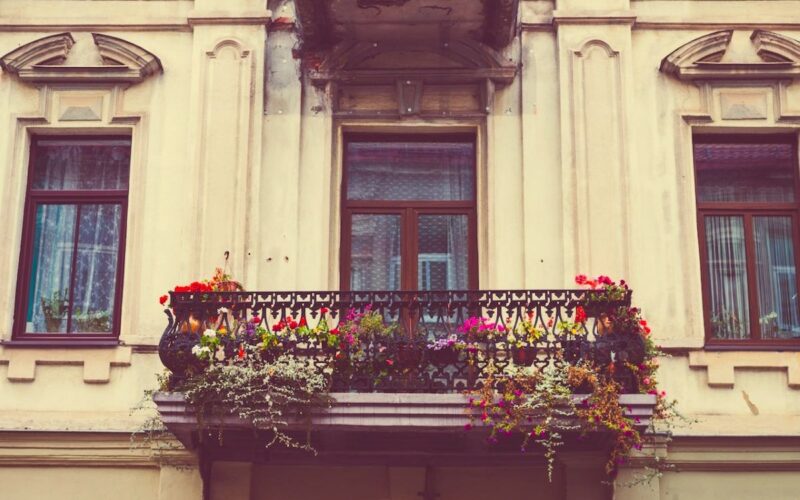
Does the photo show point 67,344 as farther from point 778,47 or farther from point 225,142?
point 778,47

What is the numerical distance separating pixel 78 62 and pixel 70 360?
10.2ft

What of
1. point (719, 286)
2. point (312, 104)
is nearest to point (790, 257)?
point (719, 286)

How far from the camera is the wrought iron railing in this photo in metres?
9.77

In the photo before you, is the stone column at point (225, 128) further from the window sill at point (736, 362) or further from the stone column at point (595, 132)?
the window sill at point (736, 362)

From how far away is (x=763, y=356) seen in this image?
10.8 meters

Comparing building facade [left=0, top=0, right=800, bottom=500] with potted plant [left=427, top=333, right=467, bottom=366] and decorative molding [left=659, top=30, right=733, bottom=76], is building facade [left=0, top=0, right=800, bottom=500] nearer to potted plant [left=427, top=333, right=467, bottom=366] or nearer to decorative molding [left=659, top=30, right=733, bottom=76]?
decorative molding [left=659, top=30, right=733, bottom=76]

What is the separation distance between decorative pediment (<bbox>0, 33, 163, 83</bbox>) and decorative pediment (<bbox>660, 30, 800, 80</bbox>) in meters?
5.27

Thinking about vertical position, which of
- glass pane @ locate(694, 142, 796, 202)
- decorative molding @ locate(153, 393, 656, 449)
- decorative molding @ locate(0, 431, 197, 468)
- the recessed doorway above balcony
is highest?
the recessed doorway above balcony

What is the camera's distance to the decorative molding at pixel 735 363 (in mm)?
10719

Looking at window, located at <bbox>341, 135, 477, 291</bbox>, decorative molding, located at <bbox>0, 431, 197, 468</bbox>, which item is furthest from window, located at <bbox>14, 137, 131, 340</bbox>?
window, located at <bbox>341, 135, 477, 291</bbox>

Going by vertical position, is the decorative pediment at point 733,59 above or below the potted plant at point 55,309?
above

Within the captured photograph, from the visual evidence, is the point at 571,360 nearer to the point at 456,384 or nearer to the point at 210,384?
the point at 456,384

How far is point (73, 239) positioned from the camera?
11.8 meters

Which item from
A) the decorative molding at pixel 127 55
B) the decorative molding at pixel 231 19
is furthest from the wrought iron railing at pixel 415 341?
the decorative molding at pixel 231 19
